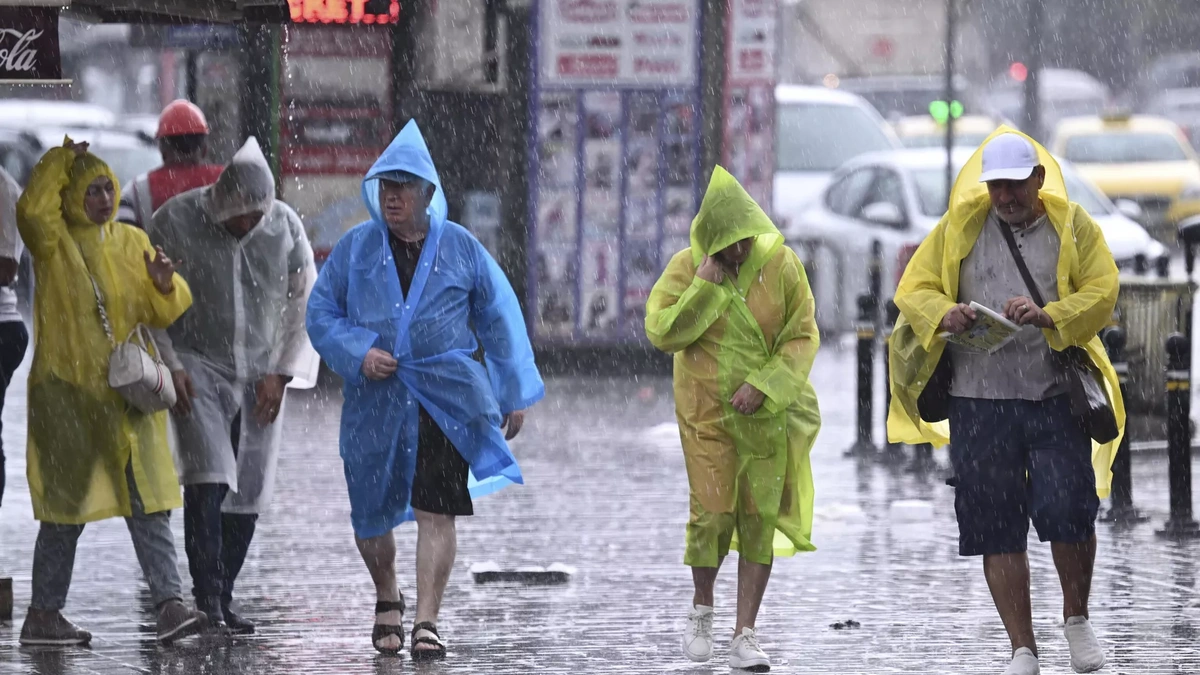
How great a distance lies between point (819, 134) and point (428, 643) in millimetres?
19644

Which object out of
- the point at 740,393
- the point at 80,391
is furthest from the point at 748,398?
the point at 80,391

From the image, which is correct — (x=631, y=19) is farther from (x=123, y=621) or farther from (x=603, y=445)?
(x=123, y=621)

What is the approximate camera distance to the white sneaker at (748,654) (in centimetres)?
793

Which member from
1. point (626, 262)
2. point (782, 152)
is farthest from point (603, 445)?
point (782, 152)

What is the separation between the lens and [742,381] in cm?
823

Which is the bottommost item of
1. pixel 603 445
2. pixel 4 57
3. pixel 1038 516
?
pixel 603 445

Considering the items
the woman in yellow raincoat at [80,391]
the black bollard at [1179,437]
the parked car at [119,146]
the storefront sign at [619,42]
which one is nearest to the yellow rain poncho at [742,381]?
the woman in yellow raincoat at [80,391]

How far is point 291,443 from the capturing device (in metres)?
14.7

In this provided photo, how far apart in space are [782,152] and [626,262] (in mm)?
8035

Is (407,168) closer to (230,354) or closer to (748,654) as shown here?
(230,354)

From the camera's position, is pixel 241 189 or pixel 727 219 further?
pixel 241 189

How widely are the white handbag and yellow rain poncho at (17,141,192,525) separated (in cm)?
3

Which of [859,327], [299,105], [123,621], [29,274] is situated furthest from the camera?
[29,274]

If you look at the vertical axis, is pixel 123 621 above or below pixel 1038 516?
below
